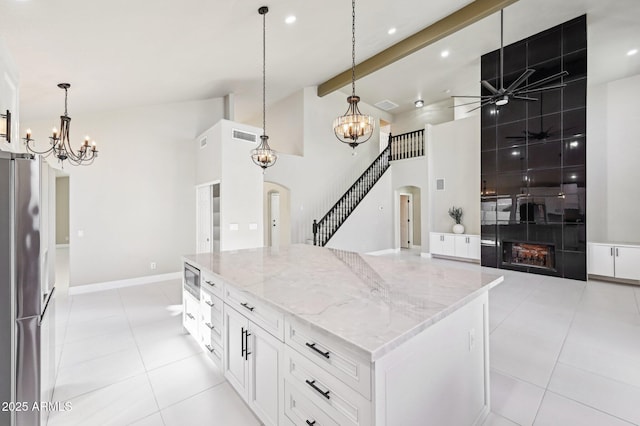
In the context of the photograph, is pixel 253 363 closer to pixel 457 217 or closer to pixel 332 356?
pixel 332 356

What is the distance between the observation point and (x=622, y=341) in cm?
298

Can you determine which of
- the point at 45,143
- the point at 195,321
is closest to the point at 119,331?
the point at 195,321

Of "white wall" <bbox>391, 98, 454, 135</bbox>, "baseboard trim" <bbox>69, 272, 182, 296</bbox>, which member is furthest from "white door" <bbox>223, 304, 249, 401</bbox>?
"white wall" <bbox>391, 98, 454, 135</bbox>

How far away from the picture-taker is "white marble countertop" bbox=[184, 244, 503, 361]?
119 centimetres

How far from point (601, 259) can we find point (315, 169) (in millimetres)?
6802

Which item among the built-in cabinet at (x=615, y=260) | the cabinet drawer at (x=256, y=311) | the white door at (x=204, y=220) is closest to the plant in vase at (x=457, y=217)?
the built-in cabinet at (x=615, y=260)

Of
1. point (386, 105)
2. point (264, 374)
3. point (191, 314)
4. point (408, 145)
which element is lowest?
point (191, 314)

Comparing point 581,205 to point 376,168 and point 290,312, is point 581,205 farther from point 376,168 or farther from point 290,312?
point 290,312

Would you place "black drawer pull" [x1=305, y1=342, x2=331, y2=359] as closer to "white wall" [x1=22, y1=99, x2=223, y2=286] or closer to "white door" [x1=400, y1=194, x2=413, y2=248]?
"white wall" [x1=22, y1=99, x2=223, y2=286]

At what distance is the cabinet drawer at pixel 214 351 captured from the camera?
92.0 inches

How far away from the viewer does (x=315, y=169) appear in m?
8.16

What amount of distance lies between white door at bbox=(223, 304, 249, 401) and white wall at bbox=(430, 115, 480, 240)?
788cm

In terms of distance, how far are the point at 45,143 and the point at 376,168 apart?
8184 mm

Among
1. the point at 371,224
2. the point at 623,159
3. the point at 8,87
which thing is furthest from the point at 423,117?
the point at 8,87
